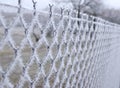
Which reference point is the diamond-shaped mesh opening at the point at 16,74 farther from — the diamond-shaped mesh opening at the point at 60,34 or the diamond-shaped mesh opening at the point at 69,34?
the diamond-shaped mesh opening at the point at 69,34

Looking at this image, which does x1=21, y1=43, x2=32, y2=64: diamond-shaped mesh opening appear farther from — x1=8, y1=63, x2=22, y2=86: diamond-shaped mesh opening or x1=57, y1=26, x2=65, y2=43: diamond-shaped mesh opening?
x1=57, y1=26, x2=65, y2=43: diamond-shaped mesh opening

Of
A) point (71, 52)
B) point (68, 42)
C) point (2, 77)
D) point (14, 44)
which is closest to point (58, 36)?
point (68, 42)

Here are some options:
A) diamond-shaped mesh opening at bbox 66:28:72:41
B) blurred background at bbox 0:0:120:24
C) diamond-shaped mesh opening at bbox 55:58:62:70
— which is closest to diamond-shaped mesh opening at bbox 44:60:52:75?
diamond-shaped mesh opening at bbox 55:58:62:70

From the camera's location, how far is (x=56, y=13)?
1.86 meters

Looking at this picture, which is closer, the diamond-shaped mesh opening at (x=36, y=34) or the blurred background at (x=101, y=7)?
the diamond-shaped mesh opening at (x=36, y=34)

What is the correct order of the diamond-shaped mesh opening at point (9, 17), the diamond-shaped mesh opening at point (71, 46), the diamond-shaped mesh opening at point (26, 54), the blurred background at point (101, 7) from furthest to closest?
the blurred background at point (101, 7) < the diamond-shaped mesh opening at point (71, 46) < the diamond-shaped mesh opening at point (26, 54) < the diamond-shaped mesh opening at point (9, 17)

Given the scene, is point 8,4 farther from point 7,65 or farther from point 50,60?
point 50,60

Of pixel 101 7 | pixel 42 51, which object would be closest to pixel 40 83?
pixel 42 51

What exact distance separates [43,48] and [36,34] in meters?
0.18

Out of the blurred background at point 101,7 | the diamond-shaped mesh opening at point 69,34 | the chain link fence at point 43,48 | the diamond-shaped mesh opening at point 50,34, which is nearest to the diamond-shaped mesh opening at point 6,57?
the chain link fence at point 43,48

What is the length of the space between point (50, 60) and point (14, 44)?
49cm

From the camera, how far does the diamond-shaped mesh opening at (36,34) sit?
1623 millimetres

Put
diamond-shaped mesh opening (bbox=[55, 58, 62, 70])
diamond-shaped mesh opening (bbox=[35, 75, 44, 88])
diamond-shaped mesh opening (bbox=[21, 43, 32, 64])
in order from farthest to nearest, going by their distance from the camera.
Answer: diamond-shaped mesh opening (bbox=[55, 58, 62, 70])
diamond-shaped mesh opening (bbox=[35, 75, 44, 88])
diamond-shaped mesh opening (bbox=[21, 43, 32, 64])

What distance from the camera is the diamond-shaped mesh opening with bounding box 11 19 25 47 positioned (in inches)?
55.1
